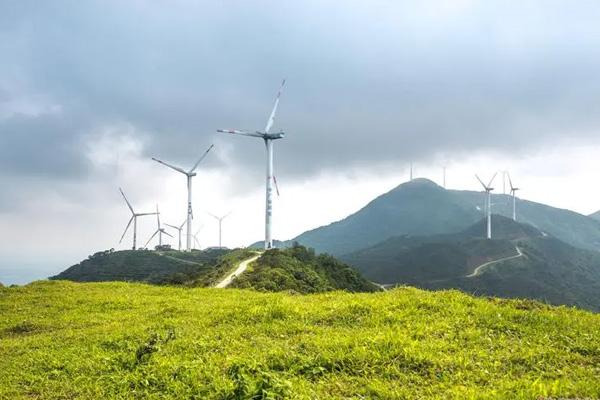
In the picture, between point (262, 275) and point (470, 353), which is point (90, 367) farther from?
point (262, 275)

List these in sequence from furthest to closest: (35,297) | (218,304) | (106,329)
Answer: (35,297)
(218,304)
(106,329)

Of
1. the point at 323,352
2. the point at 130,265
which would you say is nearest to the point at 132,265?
the point at 130,265

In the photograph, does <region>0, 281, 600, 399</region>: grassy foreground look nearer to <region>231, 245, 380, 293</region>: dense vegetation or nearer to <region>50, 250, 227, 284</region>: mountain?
<region>231, 245, 380, 293</region>: dense vegetation

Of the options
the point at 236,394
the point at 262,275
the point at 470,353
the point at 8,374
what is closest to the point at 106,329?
the point at 8,374

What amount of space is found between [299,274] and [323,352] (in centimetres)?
5922

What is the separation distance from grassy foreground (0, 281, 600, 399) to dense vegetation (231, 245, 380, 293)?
95.3ft

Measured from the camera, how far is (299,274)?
234 ft

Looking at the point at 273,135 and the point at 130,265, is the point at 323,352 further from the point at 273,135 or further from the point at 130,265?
the point at 130,265

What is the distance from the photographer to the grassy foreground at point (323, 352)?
1045cm

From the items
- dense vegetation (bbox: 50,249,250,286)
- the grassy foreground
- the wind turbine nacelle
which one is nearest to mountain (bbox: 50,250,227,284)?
dense vegetation (bbox: 50,249,250,286)

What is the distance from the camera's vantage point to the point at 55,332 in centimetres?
1908

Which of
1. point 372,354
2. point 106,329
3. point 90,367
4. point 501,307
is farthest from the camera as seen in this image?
point 106,329

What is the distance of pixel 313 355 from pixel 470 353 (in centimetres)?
351

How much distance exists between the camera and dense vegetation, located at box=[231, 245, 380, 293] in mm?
59344
